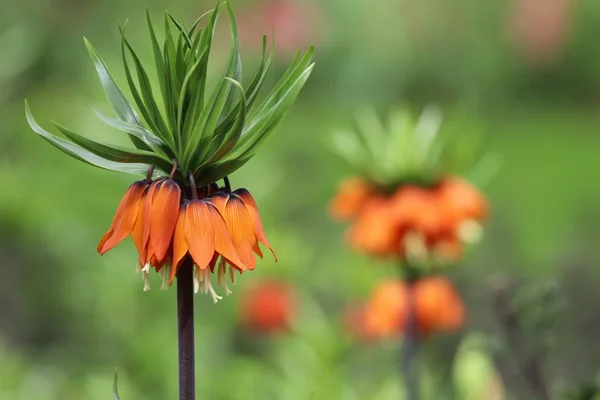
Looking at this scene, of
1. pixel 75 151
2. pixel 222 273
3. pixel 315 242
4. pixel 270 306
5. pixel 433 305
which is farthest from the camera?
pixel 315 242

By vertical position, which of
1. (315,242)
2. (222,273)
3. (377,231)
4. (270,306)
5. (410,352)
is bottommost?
(315,242)

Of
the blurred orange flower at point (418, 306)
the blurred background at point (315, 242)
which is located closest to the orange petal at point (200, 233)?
the blurred background at point (315, 242)

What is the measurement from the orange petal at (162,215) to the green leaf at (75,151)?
0.03 metres

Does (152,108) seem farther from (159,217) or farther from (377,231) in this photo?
(377,231)

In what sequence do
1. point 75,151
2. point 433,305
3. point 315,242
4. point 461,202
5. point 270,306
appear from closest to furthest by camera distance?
point 75,151
point 461,202
point 433,305
point 270,306
point 315,242

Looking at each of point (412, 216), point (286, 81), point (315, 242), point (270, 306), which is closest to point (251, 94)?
point (286, 81)

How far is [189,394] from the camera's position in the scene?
68 centimetres

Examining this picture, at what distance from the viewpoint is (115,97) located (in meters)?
0.71

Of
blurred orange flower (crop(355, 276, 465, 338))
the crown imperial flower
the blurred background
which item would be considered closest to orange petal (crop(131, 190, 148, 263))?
the crown imperial flower

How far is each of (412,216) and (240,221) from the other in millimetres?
837

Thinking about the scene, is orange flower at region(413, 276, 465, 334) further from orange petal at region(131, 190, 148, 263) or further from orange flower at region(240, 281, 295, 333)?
orange petal at region(131, 190, 148, 263)

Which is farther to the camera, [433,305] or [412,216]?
[433,305]

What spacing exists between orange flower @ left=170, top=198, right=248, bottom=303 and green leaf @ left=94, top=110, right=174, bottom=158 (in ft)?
0.14

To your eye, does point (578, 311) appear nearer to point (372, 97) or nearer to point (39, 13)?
point (372, 97)
